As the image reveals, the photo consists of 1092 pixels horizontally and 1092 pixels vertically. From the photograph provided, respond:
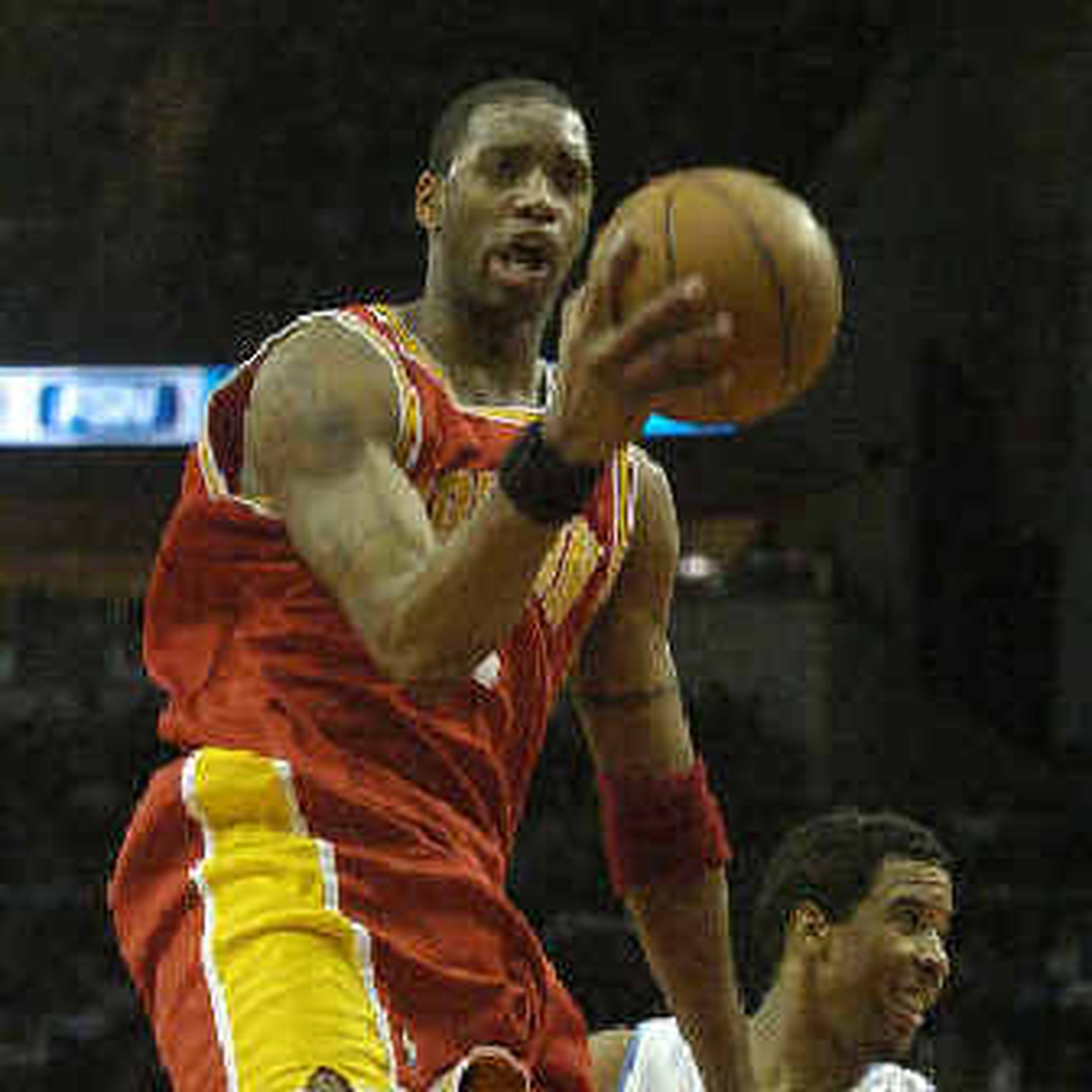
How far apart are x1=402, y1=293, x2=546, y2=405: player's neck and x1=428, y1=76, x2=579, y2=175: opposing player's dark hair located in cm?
18

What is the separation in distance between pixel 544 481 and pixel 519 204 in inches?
26.0

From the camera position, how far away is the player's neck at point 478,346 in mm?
2691

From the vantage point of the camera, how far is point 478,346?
2.71 meters

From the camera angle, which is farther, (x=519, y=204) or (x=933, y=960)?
(x=933, y=960)

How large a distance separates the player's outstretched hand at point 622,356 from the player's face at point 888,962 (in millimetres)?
1926

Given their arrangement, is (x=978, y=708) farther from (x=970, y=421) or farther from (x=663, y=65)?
(x=663, y=65)

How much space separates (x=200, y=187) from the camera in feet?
45.4

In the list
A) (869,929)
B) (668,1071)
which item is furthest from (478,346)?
(668,1071)

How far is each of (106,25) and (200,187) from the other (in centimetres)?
191

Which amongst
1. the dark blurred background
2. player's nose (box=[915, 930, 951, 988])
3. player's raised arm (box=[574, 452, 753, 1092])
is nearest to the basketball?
player's raised arm (box=[574, 452, 753, 1092])

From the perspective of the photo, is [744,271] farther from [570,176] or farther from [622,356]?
[570,176]

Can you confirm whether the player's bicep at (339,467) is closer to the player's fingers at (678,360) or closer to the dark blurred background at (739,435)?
the player's fingers at (678,360)

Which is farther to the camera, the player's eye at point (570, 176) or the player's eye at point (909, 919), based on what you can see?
the player's eye at point (909, 919)

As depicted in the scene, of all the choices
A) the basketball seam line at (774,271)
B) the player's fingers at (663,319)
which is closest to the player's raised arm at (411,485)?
the player's fingers at (663,319)
